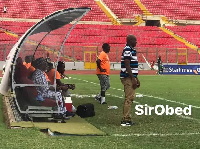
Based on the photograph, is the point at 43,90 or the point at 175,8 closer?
the point at 43,90

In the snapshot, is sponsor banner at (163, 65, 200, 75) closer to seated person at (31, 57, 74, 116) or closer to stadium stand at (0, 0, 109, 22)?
stadium stand at (0, 0, 109, 22)

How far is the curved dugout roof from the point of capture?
396 inches

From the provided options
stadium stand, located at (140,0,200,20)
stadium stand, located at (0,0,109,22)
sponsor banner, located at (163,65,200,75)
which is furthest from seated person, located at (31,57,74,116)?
stadium stand, located at (140,0,200,20)

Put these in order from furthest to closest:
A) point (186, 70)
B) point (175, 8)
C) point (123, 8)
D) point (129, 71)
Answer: point (175, 8), point (123, 8), point (186, 70), point (129, 71)

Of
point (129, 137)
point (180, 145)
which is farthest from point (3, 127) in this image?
point (180, 145)

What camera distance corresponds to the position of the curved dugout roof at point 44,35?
10.1m

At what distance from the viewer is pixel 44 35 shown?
38.7 ft

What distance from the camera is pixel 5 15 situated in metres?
54.8

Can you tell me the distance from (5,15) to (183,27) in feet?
72.8

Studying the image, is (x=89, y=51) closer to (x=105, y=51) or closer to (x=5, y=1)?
(x=5, y=1)

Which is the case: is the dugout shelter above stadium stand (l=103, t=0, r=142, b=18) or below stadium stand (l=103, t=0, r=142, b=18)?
below

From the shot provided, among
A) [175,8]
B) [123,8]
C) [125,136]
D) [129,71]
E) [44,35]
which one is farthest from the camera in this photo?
[175,8]

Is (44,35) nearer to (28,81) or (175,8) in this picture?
(28,81)

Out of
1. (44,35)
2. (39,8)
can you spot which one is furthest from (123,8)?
(44,35)
